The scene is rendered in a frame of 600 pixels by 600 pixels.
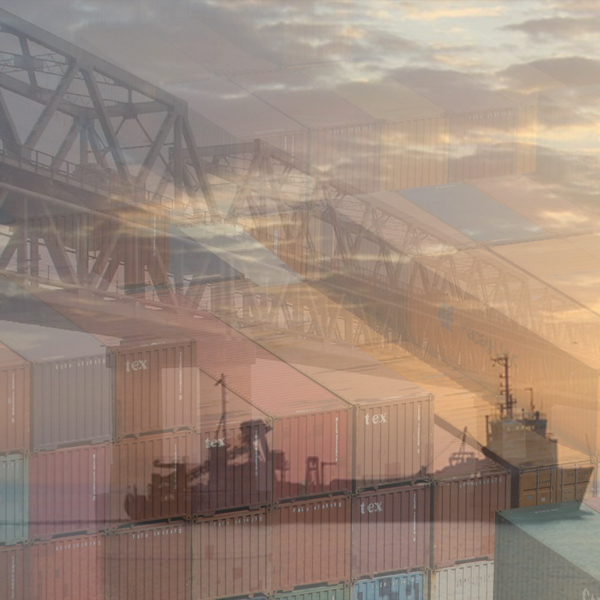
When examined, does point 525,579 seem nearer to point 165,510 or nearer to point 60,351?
point 165,510

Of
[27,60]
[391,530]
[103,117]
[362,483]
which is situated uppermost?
[27,60]

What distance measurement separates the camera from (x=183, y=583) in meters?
4.65

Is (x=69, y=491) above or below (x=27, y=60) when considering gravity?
below

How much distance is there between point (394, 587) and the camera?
16.3ft

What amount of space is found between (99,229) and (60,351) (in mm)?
715

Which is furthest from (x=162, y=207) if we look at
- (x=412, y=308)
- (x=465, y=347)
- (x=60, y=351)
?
(x=465, y=347)

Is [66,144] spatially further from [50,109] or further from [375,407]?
[375,407]

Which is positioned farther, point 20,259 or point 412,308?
point 412,308

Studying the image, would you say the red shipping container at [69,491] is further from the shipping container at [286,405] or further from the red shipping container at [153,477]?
the shipping container at [286,405]

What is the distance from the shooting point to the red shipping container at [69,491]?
4.33 meters

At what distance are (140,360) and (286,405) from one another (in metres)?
0.85

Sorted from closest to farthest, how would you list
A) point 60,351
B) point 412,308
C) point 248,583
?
1. point 60,351
2. point 248,583
3. point 412,308

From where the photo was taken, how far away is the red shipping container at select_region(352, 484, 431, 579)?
4.88 meters

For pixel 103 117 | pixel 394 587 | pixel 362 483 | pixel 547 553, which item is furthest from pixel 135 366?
pixel 547 553
